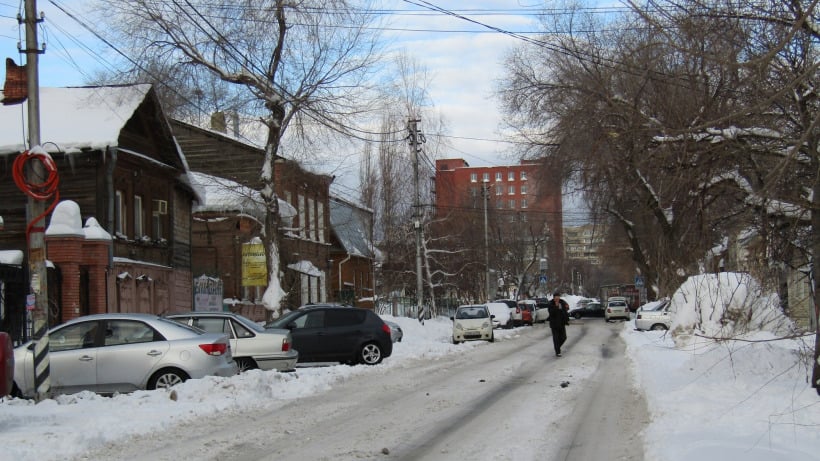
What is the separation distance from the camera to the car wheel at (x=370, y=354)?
20.2 meters

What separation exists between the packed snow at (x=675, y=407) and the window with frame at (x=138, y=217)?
13.3 metres

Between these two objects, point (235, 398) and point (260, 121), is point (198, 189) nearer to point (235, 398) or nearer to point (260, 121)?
point (260, 121)

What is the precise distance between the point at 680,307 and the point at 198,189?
59.2ft

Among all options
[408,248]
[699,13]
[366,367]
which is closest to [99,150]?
[366,367]

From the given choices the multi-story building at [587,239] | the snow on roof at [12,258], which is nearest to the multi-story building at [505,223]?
the multi-story building at [587,239]

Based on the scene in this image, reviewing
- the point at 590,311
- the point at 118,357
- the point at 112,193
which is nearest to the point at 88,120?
the point at 112,193

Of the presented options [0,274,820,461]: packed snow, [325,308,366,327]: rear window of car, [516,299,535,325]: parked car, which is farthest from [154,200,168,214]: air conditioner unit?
[516,299,535,325]: parked car

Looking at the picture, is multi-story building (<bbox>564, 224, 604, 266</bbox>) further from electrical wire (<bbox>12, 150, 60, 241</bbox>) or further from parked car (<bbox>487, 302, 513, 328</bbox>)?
electrical wire (<bbox>12, 150, 60, 241</bbox>)

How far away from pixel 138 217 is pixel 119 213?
1.49 meters

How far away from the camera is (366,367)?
18.6 m

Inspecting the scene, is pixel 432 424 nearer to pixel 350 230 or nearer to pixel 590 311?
pixel 350 230

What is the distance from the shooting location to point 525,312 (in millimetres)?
52094

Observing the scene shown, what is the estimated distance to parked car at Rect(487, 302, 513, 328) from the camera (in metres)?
43.1

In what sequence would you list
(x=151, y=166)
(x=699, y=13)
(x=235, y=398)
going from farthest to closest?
1. (x=151, y=166)
2. (x=235, y=398)
3. (x=699, y=13)
